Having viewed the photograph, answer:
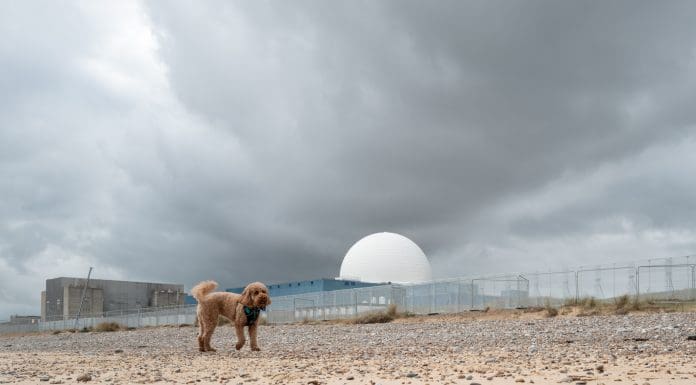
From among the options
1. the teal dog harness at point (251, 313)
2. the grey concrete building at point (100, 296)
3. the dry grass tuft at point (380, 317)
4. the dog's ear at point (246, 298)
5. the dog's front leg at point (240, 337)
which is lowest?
the grey concrete building at point (100, 296)

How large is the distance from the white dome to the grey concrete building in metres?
30.1

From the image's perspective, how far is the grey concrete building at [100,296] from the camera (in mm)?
81438

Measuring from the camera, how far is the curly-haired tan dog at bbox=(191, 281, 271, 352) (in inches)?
547

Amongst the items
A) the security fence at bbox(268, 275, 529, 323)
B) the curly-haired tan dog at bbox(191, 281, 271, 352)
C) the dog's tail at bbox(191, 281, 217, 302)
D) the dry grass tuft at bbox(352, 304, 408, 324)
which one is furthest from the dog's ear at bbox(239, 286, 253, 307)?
the security fence at bbox(268, 275, 529, 323)

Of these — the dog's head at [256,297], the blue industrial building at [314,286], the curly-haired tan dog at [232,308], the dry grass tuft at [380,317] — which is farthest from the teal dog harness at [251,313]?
the blue industrial building at [314,286]

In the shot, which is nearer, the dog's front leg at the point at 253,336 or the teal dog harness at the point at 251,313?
the teal dog harness at the point at 251,313

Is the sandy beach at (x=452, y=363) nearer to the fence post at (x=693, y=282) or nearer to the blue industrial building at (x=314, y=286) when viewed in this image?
the fence post at (x=693, y=282)

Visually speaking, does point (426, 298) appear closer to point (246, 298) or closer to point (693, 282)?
point (693, 282)

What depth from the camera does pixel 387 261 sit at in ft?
218

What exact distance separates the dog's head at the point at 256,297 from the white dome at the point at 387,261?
51.9 meters

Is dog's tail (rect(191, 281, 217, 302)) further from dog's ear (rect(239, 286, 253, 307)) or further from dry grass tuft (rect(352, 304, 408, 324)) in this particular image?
dry grass tuft (rect(352, 304, 408, 324))

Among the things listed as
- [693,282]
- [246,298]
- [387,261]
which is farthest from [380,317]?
[387,261]

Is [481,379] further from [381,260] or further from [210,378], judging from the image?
[381,260]

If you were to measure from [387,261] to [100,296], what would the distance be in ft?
126
